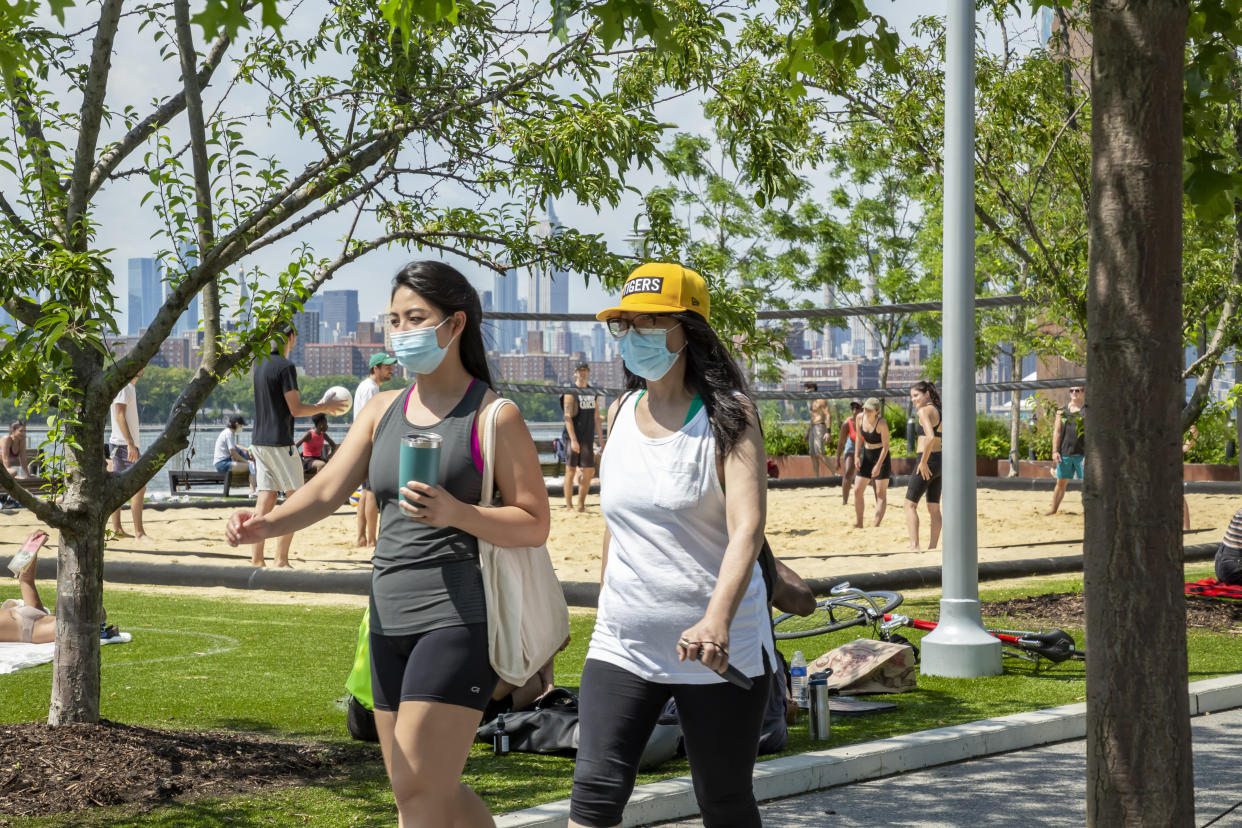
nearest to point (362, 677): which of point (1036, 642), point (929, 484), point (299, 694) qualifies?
point (299, 694)

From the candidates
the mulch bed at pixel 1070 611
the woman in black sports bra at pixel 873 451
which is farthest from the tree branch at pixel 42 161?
Result: the woman in black sports bra at pixel 873 451

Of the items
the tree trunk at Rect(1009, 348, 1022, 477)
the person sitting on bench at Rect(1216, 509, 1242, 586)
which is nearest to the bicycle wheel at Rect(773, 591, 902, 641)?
the person sitting on bench at Rect(1216, 509, 1242, 586)

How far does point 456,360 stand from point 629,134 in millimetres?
1935

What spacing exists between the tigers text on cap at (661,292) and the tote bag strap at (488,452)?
1.37 feet

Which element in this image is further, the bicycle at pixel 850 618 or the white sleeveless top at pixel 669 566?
the bicycle at pixel 850 618

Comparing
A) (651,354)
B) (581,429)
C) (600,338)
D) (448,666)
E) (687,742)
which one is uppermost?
(600,338)

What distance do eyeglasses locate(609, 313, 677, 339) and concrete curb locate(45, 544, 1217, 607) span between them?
689 cm

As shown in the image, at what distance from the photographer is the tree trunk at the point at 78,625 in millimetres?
5391

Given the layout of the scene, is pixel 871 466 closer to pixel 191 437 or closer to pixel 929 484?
pixel 929 484

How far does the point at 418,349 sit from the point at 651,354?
0.63m

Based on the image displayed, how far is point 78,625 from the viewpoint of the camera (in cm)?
539

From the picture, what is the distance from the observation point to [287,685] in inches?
293

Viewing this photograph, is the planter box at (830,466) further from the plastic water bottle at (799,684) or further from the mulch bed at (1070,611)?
the plastic water bottle at (799,684)

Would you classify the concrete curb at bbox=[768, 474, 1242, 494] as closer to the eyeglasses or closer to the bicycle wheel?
the bicycle wheel
